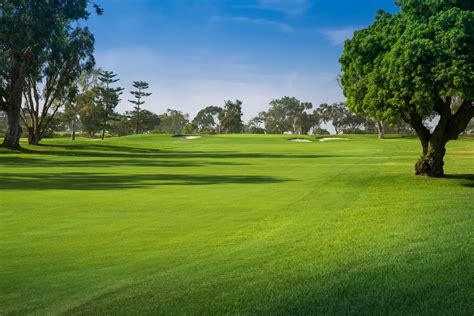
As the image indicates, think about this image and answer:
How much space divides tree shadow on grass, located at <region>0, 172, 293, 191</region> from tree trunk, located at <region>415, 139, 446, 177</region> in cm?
632

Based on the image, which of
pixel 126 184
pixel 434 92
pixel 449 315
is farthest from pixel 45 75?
pixel 449 315

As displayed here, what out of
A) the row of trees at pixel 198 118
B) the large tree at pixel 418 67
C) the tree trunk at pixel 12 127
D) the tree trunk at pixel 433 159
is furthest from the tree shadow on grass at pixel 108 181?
the row of trees at pixel 198 118

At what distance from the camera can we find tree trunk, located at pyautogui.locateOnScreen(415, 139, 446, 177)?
2246cm

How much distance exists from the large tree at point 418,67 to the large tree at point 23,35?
82.1ft

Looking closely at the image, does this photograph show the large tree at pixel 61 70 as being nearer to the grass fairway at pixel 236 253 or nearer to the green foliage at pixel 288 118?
the grass fairway at pixel 236 253

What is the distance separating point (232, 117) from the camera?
511 feet

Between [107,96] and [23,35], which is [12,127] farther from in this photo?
[107,96]

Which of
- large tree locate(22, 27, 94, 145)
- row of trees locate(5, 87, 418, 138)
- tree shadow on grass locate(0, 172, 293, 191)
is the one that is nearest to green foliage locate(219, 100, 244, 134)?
row of trees locate(5, 87, 418, 138)

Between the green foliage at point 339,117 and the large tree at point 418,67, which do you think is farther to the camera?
the green foliage at point 339,117

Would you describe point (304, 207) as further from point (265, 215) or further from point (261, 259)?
point (261, 259)

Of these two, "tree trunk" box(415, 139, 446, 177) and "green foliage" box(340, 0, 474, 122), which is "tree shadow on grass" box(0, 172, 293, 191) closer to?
"green foliage" box(340, 0, 474, 122)

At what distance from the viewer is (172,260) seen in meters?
8.39

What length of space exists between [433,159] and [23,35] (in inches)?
1145

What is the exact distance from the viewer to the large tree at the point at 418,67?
1848cm
